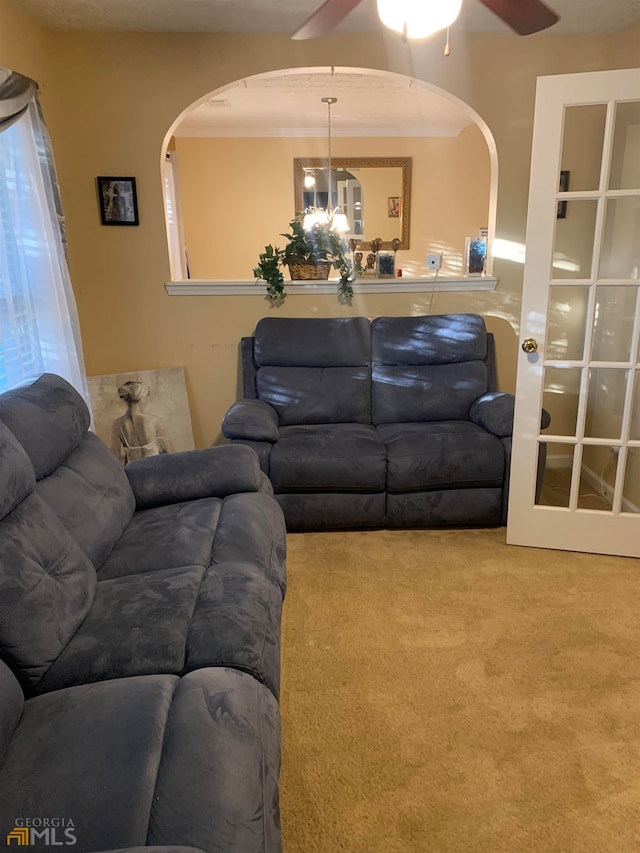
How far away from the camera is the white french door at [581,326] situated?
242 cm

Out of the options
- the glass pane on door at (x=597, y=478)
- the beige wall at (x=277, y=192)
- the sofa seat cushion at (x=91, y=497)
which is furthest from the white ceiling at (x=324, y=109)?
the sofa seat cushion at (x=91, y=497)

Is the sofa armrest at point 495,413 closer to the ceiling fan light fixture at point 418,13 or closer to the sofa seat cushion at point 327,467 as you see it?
the sofa seat cushion at point 327,467

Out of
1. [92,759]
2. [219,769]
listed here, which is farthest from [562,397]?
[92,759]

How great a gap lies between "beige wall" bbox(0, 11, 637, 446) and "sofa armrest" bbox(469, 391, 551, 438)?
2.27 feet

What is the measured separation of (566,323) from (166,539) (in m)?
1.92

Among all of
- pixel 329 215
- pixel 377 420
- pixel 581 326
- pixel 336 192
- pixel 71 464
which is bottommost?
pixel 377 420

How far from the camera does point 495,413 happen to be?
10.0 ft

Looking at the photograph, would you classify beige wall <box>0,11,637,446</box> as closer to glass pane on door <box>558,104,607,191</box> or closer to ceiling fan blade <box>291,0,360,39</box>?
glass pane on door <box>558,104,607,191</box>

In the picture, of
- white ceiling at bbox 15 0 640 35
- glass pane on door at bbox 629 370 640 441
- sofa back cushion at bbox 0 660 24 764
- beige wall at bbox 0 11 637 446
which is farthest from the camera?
beige wall at bbox 0 11 637 446

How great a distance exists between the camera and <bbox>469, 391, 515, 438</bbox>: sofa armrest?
3.00 metres

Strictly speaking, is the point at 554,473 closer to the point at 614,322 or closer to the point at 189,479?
the point at 614,322

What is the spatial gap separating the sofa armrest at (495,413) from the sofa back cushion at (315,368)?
0.62 metres

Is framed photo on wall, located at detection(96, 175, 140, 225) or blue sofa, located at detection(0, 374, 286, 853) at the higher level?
framed photo on wall, located at detection(96, 175, 140, 225)

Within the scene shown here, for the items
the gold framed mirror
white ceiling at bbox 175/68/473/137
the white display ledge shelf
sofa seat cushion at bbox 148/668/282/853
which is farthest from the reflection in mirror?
sofa seat cushion at bbox 148/668/282/853
